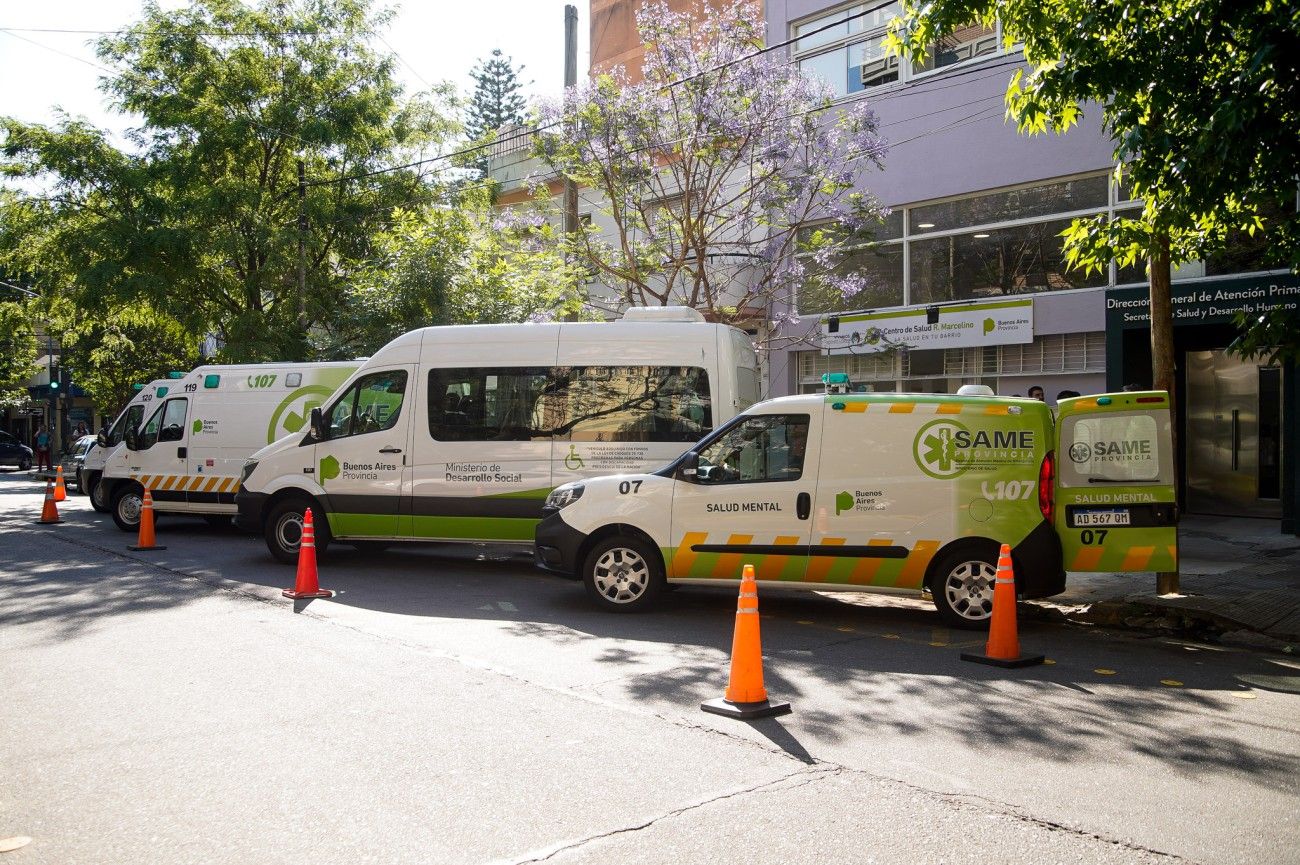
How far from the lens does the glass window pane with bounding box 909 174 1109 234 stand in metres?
17.0

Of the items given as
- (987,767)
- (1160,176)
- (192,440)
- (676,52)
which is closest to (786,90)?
(676,52)

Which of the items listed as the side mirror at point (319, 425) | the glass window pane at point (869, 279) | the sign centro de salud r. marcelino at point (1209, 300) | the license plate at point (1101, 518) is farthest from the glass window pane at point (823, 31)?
the license plate at point (1101, 518)

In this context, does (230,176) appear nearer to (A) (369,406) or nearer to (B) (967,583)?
(A) (369,406)

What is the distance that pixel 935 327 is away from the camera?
1858 cm

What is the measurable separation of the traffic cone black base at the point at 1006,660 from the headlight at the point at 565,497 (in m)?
3.74

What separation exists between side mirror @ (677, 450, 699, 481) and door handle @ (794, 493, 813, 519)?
942 millimetres

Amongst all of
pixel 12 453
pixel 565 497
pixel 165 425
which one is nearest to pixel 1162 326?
pixel 565 497

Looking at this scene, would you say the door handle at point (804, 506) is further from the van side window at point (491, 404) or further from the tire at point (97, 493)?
the tire at point (97, 493)

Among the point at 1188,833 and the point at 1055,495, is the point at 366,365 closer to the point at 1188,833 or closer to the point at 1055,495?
the point at 1055,495

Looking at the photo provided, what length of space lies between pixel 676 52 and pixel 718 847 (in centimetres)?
1409

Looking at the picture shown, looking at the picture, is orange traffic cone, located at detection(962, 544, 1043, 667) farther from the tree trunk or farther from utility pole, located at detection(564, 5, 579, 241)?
utility pole, located at detection(564, 5, 579, 241)

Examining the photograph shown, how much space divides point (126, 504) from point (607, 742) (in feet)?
45.4

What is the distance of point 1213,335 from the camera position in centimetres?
1661

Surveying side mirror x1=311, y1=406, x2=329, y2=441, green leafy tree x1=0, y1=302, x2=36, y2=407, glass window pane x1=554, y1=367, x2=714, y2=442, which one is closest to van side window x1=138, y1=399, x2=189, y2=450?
side mirror x1=311, y1=406, x2=329, y2=441
